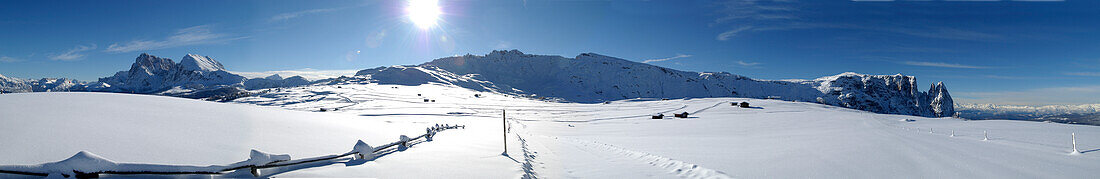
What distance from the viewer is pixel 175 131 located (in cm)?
852

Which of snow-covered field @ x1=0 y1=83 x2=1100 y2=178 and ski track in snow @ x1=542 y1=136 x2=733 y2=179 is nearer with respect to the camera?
snow-covered field @ x1=0 y1=83 x2=1100 y2=178

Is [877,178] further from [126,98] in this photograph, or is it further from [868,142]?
[126,98]

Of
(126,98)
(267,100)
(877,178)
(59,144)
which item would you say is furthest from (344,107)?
(877,178)

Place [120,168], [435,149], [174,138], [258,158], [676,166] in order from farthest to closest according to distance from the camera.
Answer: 1. [676,166]
2. [435,149]
3. [174,138]
4. [258,158]
5. [120,168]

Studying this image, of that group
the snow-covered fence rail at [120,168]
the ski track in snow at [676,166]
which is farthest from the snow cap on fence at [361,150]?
the ski track in snow at [676,166]

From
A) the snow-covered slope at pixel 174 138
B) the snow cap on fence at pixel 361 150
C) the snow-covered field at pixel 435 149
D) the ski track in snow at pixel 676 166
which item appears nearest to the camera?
the snow-covered slope at pixel 174 138

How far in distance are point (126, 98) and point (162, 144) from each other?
5236 millimetres

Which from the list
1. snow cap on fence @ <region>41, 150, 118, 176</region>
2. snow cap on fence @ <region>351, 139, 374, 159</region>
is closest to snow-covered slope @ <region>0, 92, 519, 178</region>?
snow cap on fence @ <region>41, 150, 118, 176</region>

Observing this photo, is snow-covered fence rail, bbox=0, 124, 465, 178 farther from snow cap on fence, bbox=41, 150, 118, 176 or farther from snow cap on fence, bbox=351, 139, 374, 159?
snow cap on fence, bbox=351, 139, 374, 159

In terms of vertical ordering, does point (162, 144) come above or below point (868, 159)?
above

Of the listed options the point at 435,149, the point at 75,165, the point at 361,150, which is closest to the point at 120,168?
the point at 75,165

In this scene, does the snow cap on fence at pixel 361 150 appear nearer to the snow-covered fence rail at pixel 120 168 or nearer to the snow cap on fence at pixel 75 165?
the snow-covered fence rail at pixel 120 168

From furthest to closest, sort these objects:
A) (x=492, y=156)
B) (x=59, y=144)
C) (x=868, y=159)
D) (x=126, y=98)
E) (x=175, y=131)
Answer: (x=492, y=156)
(x=868, y=159)
(x=126, y=98)
(x=175, y=131)
(x=59, y=144)

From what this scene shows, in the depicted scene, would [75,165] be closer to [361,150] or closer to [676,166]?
[361,150]
